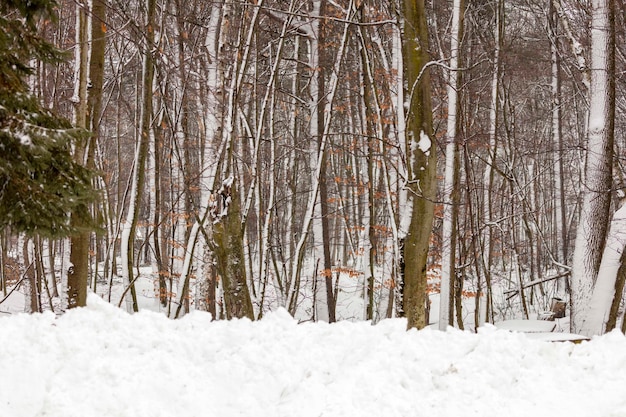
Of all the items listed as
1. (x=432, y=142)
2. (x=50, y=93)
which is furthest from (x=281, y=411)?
(x=50, y=93)

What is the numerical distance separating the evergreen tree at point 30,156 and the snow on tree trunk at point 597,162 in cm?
776

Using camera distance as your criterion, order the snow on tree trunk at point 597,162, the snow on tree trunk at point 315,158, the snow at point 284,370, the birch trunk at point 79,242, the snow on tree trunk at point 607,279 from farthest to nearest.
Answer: the snow on tree trunk at point 315,158, the snow on tree trunk at point 597,162, the snow on tree trunk at point 607,279, the birch trunk at point 79,242, the snow at point 284,370

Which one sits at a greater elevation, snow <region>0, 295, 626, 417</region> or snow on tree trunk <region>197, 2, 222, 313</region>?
snow on tree trunk <region>197, 2, 222, 313</region>

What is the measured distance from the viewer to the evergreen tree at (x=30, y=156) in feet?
13.8

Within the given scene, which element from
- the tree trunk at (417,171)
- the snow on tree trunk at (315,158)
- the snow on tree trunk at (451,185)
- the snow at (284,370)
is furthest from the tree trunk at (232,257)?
the snow on tree trunk at (451,185)

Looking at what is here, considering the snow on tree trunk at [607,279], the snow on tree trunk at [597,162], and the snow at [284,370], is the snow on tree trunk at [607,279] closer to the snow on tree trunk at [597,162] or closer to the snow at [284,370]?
the snow on tree trunk at [597,162]

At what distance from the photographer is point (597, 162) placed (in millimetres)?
8812

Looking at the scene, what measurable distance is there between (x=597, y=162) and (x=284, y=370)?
733cm

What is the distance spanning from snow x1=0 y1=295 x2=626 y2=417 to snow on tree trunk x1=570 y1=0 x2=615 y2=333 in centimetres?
497

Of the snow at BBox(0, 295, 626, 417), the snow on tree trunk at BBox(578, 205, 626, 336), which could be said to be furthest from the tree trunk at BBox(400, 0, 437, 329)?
the snow on tree trunk at BBox(578, 205, 626, 336)

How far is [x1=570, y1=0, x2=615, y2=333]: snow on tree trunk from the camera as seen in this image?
875 centimetres

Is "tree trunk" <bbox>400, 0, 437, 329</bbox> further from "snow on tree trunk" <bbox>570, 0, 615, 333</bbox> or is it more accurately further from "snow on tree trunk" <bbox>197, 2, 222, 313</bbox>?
"snow on tree trunk" <bbox>570, 0, 615, 333</bbox>

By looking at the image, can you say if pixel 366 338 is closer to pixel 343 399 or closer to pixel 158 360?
pixel 343 399

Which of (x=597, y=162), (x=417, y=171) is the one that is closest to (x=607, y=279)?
(x=597, y=162)
